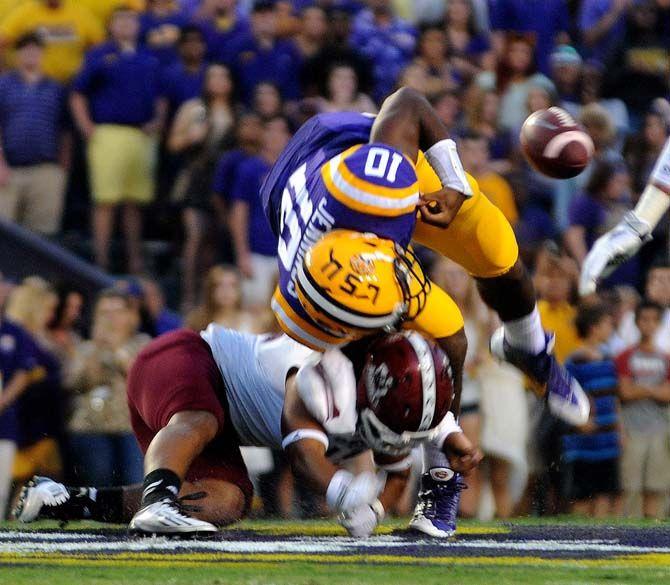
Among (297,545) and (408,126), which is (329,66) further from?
(297,545)

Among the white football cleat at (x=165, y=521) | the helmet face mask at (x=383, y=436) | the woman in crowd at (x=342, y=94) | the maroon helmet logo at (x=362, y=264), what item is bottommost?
the white football cleat at (x=165, y=521)

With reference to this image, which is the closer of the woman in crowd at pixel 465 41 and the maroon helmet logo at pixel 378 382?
the maroon helmet logo at pixel 378 382

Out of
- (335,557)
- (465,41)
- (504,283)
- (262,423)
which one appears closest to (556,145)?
(504,283)

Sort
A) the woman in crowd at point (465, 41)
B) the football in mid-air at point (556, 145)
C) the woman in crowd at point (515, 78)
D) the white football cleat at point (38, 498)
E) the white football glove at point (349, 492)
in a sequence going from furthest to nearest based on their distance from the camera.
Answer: the woman in crowd at point (465, 41), the woman in crowd at point (515, 78), the football in mid-air at point (556, 145), the white football cleat at point (38, 498), the white football glove at point (349, 492)

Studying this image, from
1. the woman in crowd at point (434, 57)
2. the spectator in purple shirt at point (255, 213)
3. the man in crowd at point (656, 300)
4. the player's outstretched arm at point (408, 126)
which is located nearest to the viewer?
the player's outstretched arm at point (408, 126)

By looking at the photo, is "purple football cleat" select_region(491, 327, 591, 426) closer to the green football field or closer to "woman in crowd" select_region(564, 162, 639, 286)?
the green football field

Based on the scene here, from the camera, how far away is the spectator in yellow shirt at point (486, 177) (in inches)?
370

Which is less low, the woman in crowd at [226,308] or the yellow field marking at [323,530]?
the woman in crowd at [226,308]

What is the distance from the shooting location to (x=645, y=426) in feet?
27.2

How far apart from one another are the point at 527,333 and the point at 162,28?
453 centimetres

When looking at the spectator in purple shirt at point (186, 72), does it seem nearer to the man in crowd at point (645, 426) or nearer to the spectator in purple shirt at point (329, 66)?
the spectator in purple shirt at point (329, 66)

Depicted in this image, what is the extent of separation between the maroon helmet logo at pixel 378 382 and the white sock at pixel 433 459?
86 centimetres

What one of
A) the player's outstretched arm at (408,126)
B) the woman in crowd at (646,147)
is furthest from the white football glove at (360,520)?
the woman in crowd at (646,147)

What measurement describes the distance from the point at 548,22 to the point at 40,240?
12.9 feet
